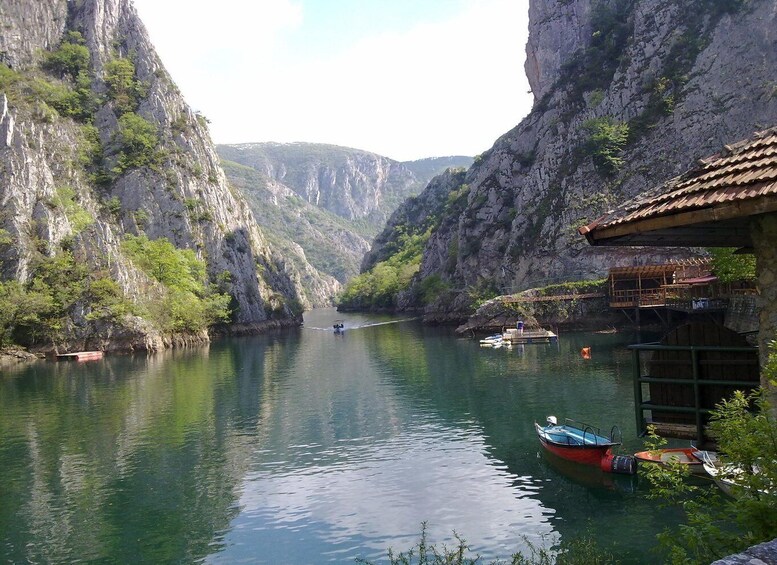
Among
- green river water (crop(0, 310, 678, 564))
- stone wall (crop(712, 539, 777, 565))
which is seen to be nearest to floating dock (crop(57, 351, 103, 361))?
green river water (crop(0, 310, 678, 564))

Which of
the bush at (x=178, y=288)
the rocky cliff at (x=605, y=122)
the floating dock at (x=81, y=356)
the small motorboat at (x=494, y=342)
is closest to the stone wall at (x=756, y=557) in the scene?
the small motorboat at (x=494, y=342)

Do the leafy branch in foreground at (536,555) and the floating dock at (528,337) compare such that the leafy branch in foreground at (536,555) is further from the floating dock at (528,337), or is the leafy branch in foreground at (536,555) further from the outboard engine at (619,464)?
the floating dock at (528,337)

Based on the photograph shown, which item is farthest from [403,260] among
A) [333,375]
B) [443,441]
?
[443,441]

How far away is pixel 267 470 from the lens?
26.1 m

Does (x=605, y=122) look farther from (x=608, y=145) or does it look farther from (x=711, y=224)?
(x=711, y=224)

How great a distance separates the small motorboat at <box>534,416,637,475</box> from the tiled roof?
49.8 feet

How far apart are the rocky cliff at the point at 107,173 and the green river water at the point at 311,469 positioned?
42774 millimetres

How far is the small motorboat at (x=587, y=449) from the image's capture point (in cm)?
2267

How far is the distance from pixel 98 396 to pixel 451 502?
119ft

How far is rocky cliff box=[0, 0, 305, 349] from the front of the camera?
91.3m

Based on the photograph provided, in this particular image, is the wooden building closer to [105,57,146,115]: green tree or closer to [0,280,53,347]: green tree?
[0,280,53,347]: green tree

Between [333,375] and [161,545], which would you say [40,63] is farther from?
[161,545]

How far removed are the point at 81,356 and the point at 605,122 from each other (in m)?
85.8

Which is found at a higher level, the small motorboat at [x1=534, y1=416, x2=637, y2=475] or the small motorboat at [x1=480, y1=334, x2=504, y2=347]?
the small motorboat at [x1=480, y1=334, x2=504, y2=347]
